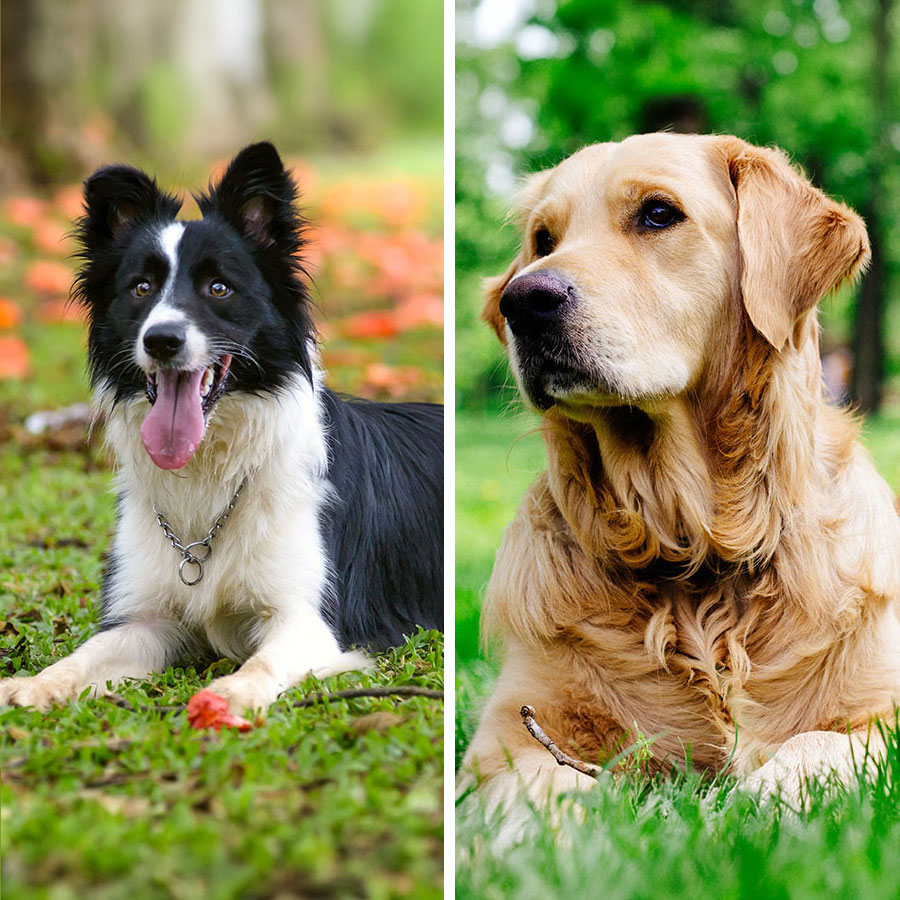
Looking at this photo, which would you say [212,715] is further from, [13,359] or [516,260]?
[13,359]

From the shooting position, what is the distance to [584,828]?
1861mm

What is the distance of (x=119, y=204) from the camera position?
113 inches

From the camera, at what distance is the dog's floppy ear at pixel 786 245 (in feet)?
Result: 7.73

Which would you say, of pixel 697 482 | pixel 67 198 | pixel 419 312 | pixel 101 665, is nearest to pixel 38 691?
pixel 101 665

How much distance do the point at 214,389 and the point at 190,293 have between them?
0.80ft

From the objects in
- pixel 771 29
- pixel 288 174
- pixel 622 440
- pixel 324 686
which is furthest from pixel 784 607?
pixel 771 29

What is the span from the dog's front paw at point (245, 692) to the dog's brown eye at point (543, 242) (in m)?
1.19

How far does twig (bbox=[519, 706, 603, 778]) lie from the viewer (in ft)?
7.26

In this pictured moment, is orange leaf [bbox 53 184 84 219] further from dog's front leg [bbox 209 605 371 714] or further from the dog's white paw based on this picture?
the dog's white paw

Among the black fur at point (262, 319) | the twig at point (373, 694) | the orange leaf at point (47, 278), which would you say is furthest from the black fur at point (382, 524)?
the orange leaf at point (47, 278)

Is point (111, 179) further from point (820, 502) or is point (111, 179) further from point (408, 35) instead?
point (408, 35)

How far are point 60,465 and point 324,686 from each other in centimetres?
265

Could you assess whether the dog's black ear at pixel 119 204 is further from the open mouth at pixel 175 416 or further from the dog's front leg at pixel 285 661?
the dog's front leg at pixel 285 661

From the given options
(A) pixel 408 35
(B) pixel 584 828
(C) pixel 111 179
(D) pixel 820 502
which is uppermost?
(A) pixel 408 35
